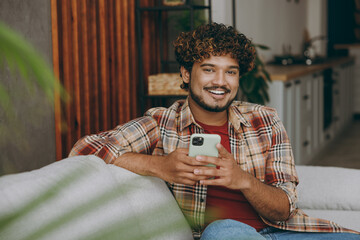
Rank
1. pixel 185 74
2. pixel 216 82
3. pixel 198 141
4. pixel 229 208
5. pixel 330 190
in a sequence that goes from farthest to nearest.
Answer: pixel 330 190
pixel 185 74
pixel 216 82
pixel 229 208
pixel 198 141

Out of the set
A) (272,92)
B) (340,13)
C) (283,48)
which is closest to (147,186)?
(272,92)

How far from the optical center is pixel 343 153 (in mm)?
5184

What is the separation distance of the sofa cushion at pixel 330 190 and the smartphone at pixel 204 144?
0.81 metres

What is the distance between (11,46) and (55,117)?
89.0 inches

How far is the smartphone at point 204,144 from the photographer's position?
4.33 ft

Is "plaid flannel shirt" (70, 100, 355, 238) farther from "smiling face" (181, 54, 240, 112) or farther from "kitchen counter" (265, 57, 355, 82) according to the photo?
"kitchen counter" (265, 57, 355, 82)

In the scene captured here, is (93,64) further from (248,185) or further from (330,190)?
(248,185)

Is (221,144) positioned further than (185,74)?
No

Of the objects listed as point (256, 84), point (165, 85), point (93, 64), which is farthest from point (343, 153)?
point (93, 64)

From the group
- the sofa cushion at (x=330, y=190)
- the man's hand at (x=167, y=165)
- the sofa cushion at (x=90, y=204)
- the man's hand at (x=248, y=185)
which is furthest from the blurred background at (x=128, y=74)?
the sofa cushion at (x=330, y=190)

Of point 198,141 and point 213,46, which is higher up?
point 213,46

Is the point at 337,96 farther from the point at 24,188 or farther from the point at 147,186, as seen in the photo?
the point at 24,188

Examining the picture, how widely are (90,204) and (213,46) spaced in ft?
4.69

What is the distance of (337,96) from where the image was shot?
19.6 feet
